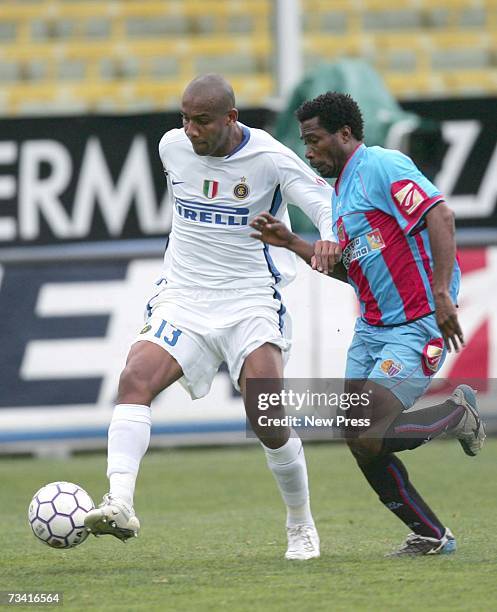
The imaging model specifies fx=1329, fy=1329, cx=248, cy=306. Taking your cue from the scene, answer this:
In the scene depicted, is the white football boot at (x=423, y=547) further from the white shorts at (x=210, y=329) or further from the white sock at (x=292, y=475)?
the white shorts at (x=210, y=329)

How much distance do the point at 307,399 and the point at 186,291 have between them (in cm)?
308

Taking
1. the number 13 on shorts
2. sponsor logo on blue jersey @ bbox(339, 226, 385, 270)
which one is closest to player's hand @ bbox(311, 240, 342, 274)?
sponsor logo on blue jersey @ bbox(339, 226, 385, 270)

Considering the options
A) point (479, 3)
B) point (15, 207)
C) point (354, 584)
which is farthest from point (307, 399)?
point (479, 3)

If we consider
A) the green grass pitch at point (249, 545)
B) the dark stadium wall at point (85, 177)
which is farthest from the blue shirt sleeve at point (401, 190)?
the dark stadium wall at point (85, 177)

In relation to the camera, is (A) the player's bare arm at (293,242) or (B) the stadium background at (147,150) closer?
(A) the player's bare arm at (293,242)

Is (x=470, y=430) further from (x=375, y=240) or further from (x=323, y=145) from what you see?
(x=323, y=145)

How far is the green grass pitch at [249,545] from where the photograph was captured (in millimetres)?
4863

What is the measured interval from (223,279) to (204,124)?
0.72 meters

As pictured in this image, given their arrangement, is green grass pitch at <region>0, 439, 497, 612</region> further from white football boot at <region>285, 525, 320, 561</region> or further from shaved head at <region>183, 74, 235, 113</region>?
shaved head at <region>183, 74, 235, 113</region>

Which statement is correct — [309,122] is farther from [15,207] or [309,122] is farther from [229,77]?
[229,77]

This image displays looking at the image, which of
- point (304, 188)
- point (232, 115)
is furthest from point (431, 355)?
point (232, 115)

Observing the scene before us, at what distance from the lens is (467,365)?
35.9ft

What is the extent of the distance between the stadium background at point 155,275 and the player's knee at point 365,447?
0.46m

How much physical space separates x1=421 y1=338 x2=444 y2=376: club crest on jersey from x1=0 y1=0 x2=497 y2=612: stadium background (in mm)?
826
